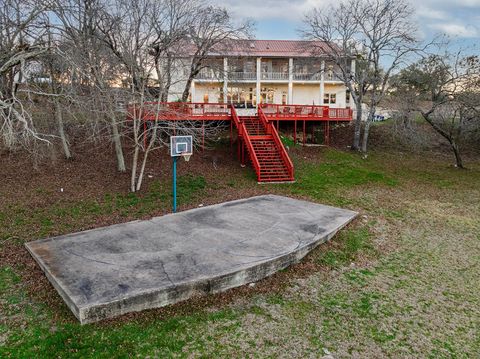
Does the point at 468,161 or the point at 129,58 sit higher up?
the point at 129,58

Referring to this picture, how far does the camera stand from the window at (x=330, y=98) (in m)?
31.9

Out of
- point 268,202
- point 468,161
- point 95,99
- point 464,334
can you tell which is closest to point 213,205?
point 268,202

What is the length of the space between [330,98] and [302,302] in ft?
92.9

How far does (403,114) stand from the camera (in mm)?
19219

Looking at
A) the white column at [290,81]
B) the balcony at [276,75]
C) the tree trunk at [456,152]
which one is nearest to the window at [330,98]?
the white column at [290,81]

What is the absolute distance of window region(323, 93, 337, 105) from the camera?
1257 inches

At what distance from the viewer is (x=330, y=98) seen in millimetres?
32031

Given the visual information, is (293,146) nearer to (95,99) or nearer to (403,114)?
(403,114)

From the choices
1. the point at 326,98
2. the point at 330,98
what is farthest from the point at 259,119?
the point at 330,98

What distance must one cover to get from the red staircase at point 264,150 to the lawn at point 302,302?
3.71 meters

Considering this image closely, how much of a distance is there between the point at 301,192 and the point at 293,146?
730cm

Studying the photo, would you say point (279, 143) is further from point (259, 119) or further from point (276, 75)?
point (276, 75)

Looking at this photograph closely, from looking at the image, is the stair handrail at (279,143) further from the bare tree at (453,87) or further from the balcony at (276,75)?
the balcony at (276,75)

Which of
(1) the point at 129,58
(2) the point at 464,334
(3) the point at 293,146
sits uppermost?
(1) the point at 129,58
